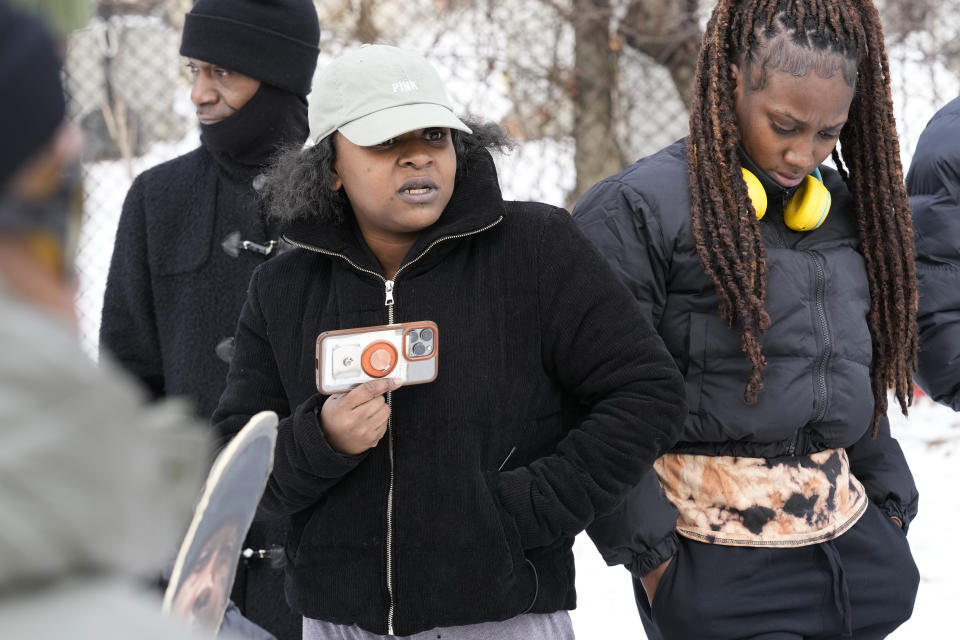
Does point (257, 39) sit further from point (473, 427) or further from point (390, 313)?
point (473, 427)

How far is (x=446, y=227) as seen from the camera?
7.30 feet

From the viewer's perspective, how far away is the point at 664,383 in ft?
7.22

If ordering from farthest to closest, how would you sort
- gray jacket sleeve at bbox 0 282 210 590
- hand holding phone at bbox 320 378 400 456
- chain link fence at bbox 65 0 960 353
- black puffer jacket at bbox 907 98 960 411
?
1. chain link fence at bbox 65 0 960 353
2. black puffer jacket at bbox 907 98 960 411
3. hand holding phone at bbox 320 378 400 456
4. gray jacket sleeve at bbox 0 282 210 590

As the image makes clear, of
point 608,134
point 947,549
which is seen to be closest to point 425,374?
point 947,549

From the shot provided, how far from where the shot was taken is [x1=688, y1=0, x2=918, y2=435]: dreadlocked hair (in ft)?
7.70

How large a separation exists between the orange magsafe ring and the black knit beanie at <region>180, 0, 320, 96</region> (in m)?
1.21

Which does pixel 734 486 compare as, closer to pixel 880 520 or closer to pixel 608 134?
pixel 880 520

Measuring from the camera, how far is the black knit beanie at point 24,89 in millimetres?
689

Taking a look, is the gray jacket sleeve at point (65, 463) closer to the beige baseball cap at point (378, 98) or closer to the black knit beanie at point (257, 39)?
the beige baseball cap at point (378, 98)

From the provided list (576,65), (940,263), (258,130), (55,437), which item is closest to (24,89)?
(55,437)

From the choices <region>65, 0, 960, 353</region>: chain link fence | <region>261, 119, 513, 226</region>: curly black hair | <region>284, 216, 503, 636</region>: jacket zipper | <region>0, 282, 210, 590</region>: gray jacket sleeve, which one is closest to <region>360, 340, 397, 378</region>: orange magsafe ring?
<region>284, 216, 503, 636</region>: jacket zipper

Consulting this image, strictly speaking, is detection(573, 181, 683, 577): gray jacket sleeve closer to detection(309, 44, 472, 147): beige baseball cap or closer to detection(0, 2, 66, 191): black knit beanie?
detection(309, 44, 472, 147): beige baseball cap

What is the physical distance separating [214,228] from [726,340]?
1.34 meters

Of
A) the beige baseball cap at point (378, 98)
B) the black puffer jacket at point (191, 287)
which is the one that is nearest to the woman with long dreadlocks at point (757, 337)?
the beige baseball cap at point (378, 98)
